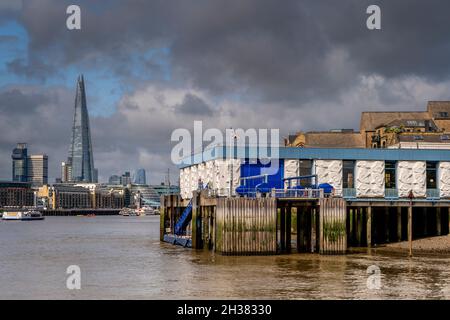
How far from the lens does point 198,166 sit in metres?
79.5

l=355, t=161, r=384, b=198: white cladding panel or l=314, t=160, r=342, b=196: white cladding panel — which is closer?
l=314, t=160, r=342, b=196: white cladding panel

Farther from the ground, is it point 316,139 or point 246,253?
point 316,139

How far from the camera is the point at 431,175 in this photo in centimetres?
7362

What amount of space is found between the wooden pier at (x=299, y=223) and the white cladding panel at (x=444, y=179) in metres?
1.78

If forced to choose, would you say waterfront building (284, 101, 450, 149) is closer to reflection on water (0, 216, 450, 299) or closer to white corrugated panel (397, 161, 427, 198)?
white corrugated panel (397, 161, 427, 198)

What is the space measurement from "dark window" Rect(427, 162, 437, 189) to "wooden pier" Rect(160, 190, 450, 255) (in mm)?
2714

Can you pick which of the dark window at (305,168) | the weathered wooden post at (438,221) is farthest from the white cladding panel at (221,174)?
the weathered wooden post at (438,221)

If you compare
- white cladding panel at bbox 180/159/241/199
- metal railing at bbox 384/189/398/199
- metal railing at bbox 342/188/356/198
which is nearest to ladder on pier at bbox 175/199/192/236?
white cladding panel at bbox 180/159/241/199

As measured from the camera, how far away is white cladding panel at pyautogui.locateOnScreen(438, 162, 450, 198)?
240ft

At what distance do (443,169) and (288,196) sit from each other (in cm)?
2122

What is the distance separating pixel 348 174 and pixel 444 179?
10.6 metres

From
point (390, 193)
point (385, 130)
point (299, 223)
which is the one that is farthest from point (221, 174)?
point (385, 130)
